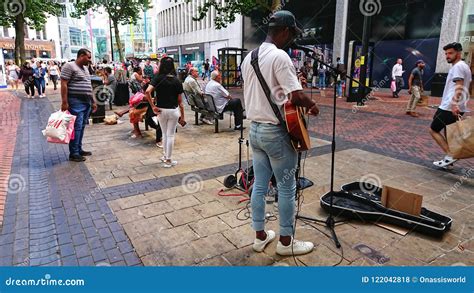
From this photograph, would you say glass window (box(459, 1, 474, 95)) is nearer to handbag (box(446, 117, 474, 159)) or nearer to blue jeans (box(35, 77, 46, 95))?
handbag (box(446, 117, 474, 159))

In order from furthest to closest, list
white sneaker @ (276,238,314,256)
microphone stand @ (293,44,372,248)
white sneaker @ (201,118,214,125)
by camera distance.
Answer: white sneaker @ (201,118,214,125), microphone stand @ (293,44,372,248), white sneaker @ (276,238,314,256)

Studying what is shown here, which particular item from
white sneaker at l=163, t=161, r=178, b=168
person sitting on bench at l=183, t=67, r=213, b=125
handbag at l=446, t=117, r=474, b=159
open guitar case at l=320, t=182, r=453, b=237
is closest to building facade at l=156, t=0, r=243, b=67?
person sitting on bench at l=183, t=67, r=213, b=125

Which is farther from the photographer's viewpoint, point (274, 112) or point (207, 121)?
point (207, 121)

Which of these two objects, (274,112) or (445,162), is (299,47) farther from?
(445,162)

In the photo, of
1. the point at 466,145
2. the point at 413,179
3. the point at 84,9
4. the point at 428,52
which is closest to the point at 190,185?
the point at 413,179

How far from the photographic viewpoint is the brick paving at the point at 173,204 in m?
3.01

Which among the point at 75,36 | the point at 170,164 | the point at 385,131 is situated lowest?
the point at 170,164

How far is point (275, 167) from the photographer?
2.65m

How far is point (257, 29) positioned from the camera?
28000 mm

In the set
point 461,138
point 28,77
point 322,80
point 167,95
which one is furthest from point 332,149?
point 322,80

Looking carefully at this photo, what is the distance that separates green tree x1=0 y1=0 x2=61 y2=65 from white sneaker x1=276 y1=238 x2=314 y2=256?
22806mm

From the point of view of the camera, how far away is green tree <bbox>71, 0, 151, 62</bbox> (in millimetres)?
31641

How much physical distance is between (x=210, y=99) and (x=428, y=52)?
13637 mm

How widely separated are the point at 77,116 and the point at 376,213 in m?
4.89
